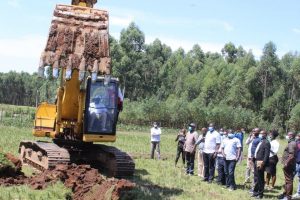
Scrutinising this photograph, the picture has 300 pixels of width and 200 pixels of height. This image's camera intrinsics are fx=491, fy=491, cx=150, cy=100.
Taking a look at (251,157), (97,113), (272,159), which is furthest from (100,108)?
(272,159)

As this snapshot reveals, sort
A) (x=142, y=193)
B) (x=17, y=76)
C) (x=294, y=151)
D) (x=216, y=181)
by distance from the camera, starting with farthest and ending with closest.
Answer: (x=17, y=76), (x=216, y=181), (x=294, y=151), (x=142, y=193)

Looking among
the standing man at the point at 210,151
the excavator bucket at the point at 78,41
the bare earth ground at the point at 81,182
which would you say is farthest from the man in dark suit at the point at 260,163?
the excavator bucket at the point at 78,41

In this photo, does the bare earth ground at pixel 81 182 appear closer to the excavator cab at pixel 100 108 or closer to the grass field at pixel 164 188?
the grass field at pixel 164 188

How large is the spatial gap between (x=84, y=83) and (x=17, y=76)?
401ft

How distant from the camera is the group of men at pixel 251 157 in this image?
13.3 metres

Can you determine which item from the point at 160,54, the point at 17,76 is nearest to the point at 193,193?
the point at 160,54

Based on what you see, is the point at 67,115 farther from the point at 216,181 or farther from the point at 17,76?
the point at 17,76

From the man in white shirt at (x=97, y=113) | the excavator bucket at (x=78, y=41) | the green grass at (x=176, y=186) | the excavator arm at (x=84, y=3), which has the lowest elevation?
the green grass at (x=176, y=186)

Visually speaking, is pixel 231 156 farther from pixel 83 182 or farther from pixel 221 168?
pixel 83 182

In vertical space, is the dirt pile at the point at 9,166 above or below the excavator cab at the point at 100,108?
below

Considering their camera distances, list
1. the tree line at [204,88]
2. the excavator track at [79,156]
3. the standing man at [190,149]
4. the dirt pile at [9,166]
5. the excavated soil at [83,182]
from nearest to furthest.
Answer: the excavated soil at [83,182] < the dirt pile at [9,166] < the excavator track at [79,156] < the standing man at [190,149] < the tree line at [204,88]

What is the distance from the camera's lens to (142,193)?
1215cm

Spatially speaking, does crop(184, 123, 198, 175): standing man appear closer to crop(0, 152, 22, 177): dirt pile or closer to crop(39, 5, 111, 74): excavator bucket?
crop(39, 5, 111, 74): excavator bucket

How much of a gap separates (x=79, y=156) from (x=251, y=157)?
5.61 meters
